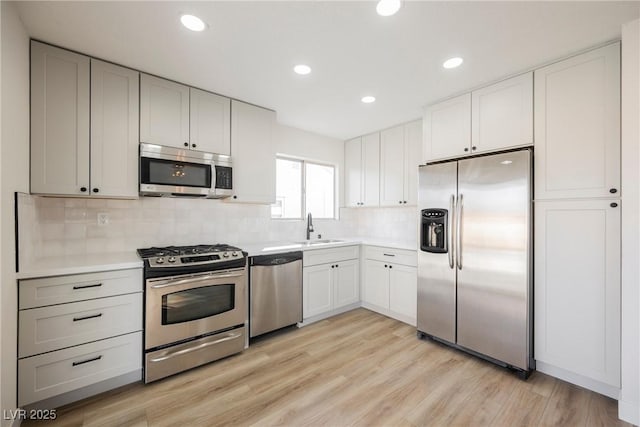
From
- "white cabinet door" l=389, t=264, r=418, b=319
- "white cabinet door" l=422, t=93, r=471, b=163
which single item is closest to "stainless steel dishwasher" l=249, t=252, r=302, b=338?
"white cabinet door" l=389, t=264, r=418, b=319

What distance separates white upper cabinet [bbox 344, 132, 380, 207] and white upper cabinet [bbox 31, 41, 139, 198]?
9.38ft

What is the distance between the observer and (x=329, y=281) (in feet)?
11.0

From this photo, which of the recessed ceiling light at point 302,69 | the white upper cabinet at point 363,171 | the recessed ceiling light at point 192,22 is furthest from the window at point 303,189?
the recessed ceiling light at point 192,22

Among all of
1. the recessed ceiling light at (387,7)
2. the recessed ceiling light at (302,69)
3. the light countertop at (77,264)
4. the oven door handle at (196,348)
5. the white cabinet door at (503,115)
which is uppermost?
the recessed ceiling light at (302,69)

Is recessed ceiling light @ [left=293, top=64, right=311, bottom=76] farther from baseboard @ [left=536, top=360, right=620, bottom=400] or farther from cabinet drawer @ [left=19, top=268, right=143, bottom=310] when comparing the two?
baseboard @ [left=536, top=360, right=620, bottom=400]

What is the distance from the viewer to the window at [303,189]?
12.6ft

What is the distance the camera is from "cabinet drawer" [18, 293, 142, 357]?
1.68 m

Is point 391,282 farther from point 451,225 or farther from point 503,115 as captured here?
point 503,115

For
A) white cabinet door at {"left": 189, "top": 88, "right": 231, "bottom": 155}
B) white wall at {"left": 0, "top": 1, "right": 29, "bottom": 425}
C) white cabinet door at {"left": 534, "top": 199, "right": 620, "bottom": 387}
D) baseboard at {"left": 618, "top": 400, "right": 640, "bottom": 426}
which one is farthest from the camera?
white cabinet door at {"left": 189, "top": 88, "right": 231, "bottom": 155}

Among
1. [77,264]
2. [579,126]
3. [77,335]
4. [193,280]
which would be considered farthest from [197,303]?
[579,126]

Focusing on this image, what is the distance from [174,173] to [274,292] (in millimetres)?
1507

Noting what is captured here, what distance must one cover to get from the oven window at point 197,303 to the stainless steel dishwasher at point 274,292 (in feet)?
0.88

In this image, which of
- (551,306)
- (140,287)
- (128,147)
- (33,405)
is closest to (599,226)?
(551,306)

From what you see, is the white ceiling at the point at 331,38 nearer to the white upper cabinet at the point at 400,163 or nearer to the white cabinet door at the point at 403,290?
the white upper cabinet at the point at 400,163
